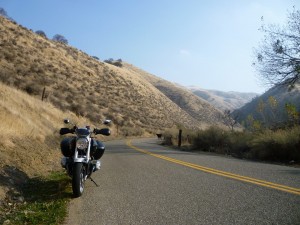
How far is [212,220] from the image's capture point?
5352 millimetres

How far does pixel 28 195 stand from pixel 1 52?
4402 cm

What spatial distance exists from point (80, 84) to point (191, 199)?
5711cm

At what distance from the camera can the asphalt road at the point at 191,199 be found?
5520mm

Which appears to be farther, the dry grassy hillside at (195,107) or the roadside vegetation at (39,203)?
the dry grassy hillside at (195,107)

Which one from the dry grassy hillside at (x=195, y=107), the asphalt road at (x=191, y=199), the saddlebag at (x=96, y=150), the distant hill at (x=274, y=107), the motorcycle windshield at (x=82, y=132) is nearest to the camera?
the asphalt road at (x=191, y=199)

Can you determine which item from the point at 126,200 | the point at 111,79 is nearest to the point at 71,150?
the point at 126,200

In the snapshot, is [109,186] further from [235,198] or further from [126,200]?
[235,198]

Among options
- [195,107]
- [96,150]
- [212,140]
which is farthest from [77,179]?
[195,107]

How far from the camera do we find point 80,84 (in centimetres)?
6209

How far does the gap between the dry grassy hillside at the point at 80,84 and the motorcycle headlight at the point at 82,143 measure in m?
26.9

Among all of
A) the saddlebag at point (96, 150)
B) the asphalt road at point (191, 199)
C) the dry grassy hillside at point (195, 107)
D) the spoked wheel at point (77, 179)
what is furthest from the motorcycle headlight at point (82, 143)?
the dry grassy hillside at point (195, 107)

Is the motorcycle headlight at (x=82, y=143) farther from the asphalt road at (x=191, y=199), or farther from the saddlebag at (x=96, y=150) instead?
the asphalt road at (x=191, y=199)

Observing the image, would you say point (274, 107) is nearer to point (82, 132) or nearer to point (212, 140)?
point (212, 140)

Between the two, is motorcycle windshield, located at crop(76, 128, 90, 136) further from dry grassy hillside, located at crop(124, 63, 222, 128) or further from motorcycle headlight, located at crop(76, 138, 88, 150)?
dry grassy hillside, located at crop(124, 63, 222, 128)
